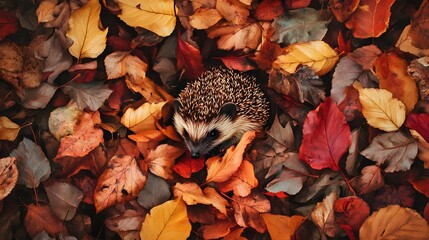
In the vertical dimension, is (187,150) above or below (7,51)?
below

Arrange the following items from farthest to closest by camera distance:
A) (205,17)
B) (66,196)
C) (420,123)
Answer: (66,196) → (205,17) → (420,123)

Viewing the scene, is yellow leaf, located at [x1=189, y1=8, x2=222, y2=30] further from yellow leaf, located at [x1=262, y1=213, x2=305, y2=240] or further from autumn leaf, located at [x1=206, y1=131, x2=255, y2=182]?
yellow leaf, located at [x1=262, y1=213, x2=305, y2=240]

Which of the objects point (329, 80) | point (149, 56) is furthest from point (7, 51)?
point (329, 80)

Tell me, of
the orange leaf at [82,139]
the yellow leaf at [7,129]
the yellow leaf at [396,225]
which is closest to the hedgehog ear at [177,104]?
the orange leaf at [82,139]

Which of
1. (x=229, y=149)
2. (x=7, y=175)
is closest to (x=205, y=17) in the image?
(x=229, y=149)

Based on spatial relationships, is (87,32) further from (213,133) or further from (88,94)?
(213,133)

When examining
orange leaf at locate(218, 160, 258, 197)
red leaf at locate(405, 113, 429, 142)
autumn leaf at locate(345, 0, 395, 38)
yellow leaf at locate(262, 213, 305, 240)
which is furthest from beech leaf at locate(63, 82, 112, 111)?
red leaf at locate(405, 113, 429, 142)

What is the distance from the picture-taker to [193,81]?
1.41m

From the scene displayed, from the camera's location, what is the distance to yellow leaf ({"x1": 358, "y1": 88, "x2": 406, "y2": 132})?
1.24m

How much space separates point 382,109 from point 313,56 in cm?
21

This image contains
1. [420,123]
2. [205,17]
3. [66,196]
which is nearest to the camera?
[420,123]

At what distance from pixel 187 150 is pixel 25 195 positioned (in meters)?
0.49

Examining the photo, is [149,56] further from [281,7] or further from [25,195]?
[25,195]

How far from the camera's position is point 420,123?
1237mm
